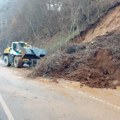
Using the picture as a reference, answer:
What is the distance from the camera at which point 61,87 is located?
749 inches

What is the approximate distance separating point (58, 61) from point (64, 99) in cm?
884

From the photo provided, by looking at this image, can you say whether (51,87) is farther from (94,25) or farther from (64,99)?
(94,25)

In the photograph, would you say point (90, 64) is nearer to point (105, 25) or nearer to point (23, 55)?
point (105, 25)

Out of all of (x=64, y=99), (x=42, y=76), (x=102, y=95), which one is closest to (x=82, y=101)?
(x=64, y=99)

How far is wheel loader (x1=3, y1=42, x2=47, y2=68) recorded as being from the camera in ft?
107

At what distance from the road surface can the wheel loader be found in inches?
584

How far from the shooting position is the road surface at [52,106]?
11133 millimetres

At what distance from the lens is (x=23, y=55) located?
109ft

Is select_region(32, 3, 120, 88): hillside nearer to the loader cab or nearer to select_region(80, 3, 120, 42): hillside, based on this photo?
select_region(80, 3, 120, 42): hillside

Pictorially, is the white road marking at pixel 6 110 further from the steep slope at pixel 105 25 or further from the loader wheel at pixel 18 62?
the loader wheel at pixel 18 62

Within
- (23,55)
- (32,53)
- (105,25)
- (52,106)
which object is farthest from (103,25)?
(52,106)

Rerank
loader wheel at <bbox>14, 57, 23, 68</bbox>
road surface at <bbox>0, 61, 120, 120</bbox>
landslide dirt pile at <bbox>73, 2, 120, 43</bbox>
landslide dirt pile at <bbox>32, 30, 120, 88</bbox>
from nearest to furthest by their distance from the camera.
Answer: road surface at <bbox>0, 61, 120, 120</bbox> < landslide dirt pile at <bbox>32, 30, 120, 88</bbox> < landslide dirt pile at <bbox>73, 2, 120, 43</bbox> < loader wheel at <bbox>14, 57, 23, 68</bbox>

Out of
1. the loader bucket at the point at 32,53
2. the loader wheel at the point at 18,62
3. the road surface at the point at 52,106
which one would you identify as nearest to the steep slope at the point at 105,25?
the loader bucket at the point at 32,53

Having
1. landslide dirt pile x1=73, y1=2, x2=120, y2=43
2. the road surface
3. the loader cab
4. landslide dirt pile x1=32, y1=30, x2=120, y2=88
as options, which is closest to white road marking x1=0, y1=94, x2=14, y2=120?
the road surface
